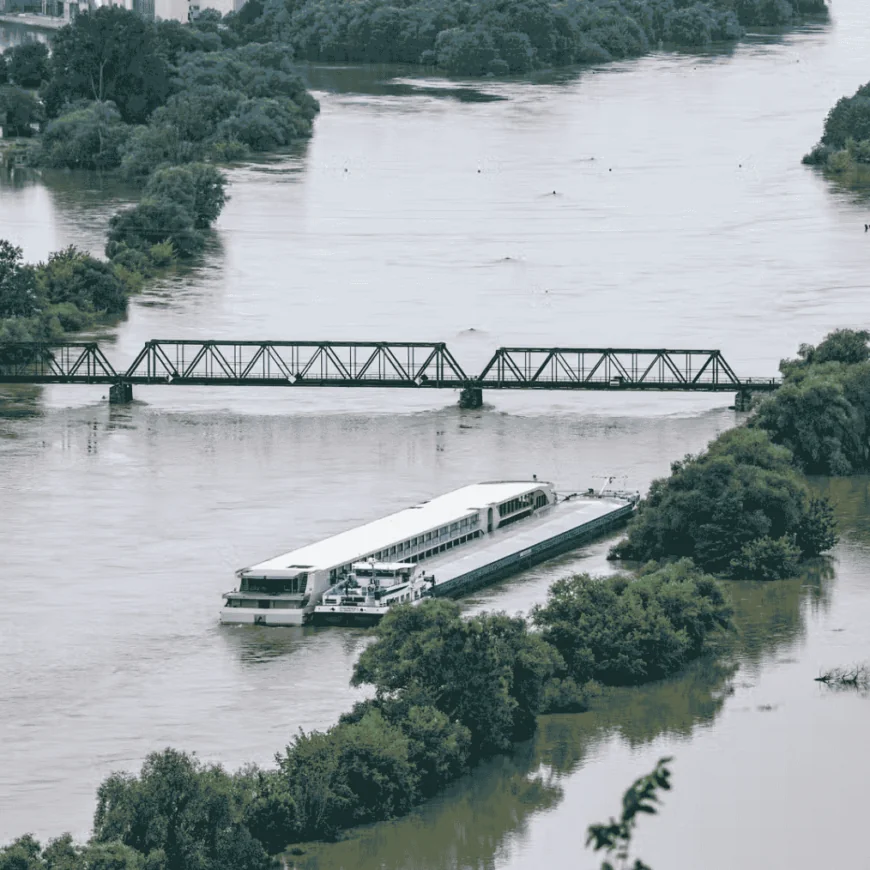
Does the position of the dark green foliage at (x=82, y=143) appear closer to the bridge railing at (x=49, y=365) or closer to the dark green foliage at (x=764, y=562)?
the bridge railing at (x=49, y=365)

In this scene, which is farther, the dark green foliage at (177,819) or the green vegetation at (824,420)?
the green vegetation at (824,420)

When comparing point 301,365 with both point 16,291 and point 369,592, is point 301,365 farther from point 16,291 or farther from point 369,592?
point 369,592

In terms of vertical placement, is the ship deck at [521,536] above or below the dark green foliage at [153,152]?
below

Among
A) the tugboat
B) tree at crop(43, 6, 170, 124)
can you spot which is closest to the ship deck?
the tugboat

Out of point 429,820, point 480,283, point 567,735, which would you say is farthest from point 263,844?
A: point 480,283

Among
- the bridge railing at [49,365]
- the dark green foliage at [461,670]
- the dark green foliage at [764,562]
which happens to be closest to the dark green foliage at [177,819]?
the dark green foliage at [461,670]

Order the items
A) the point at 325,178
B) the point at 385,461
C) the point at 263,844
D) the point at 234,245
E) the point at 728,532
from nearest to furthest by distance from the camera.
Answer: the point at 263,844 < the point at 728,532 < the point at 385,461 < the point at 234,245 < the point at 325,178

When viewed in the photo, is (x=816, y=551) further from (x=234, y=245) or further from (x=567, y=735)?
(x=234, y=245)
